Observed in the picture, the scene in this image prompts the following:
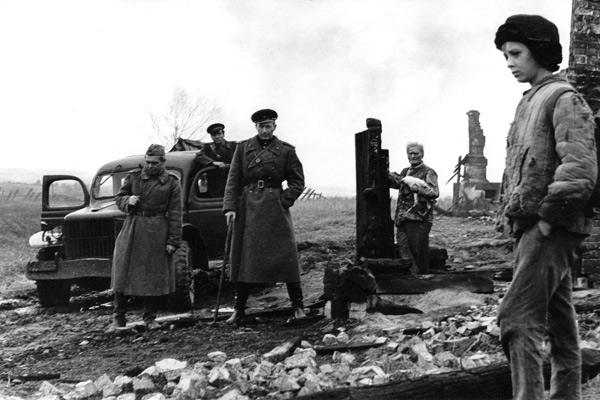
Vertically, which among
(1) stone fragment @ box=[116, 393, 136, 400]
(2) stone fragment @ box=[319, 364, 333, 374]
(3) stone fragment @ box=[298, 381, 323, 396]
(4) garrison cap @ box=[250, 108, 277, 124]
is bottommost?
(1) stone fragment @ box=[116, 393, 136, 400]

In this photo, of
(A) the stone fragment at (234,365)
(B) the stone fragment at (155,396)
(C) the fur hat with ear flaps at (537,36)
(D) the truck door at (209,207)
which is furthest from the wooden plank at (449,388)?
(D) the truck door at (209,207)

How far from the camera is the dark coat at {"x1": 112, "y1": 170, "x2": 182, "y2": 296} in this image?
694 centimetres

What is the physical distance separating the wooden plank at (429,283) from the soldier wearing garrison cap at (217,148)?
3.90 meters

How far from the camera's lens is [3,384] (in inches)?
201

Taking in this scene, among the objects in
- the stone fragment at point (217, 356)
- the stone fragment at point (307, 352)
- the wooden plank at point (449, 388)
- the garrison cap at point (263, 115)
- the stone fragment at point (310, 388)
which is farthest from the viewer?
the garrison cap at point (263, 115)

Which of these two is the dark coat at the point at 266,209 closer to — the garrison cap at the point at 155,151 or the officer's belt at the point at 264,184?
the officer's belt at the point at 264,184

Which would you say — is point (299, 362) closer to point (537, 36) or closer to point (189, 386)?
point (189, 386)

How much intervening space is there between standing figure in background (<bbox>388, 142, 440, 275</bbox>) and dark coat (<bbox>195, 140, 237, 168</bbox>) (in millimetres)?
3096

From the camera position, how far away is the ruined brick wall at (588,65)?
6199 mm

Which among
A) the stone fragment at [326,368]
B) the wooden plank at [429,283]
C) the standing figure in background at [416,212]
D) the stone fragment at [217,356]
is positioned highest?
the standing figure in background at [416,212]

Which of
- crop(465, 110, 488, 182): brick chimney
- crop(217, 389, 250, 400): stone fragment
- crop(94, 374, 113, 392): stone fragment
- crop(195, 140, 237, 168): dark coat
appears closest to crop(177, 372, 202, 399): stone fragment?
crop(217, 389, 250, 400): stone fragment

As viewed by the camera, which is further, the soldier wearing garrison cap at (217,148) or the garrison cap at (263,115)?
the soldier wearing garrison cap at (217,148)

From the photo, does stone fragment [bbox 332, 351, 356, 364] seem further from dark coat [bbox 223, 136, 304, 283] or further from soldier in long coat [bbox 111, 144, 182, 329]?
soldier in long coat [bbox 111, 144, 182, 329]

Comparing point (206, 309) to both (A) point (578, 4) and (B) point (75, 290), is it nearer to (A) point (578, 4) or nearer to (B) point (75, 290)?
(B) point (75, 290)
